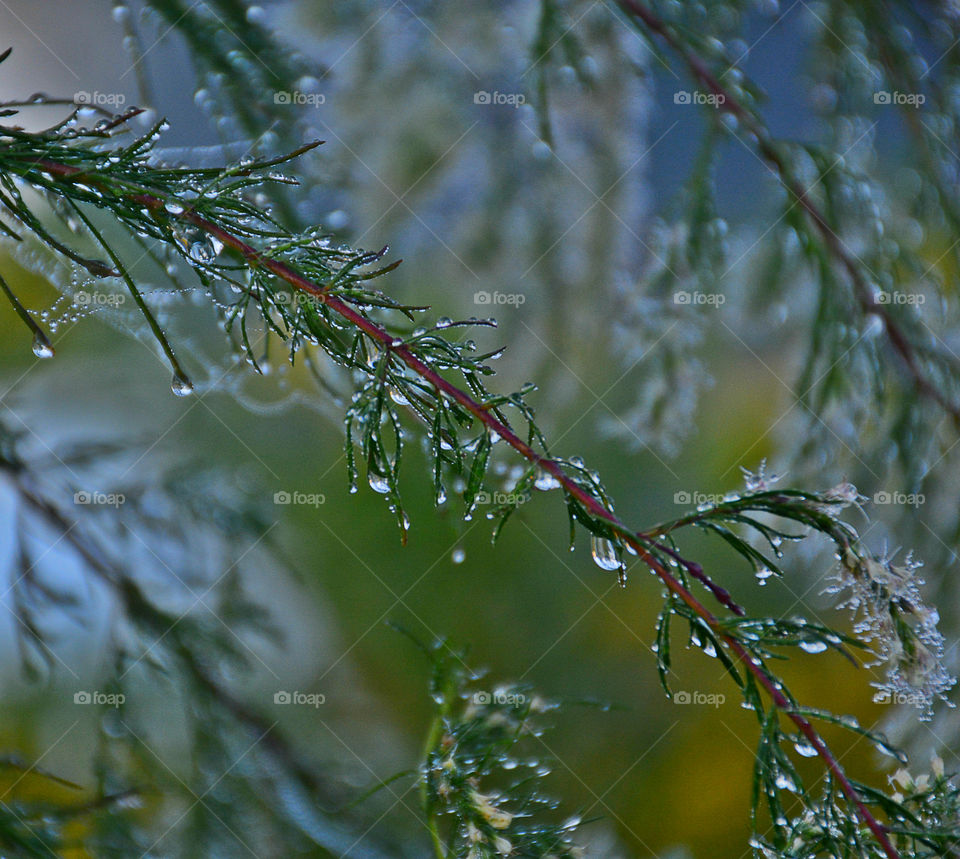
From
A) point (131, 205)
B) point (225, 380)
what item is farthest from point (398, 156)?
point (131, 205)

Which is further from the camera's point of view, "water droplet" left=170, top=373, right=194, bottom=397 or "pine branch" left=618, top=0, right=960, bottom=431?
"pine branch" left=618, top=0, right=960, bottom=431

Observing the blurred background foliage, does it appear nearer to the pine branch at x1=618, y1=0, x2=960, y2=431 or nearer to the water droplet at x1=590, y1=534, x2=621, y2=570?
the pine branch at x1=618, y1=0, x2=960, y2=431

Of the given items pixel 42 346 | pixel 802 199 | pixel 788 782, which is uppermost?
pixel 802 199

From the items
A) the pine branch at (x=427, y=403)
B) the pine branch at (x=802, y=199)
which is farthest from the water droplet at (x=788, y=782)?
the pine branch at (x=802, y=199)

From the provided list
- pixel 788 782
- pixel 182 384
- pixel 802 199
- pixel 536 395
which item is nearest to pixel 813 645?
pixel 788 782

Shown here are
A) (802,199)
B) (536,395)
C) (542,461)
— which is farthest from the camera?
(536,395)

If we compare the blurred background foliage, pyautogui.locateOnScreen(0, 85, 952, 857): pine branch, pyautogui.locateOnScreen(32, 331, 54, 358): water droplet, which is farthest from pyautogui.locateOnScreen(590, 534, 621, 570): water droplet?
the blurred background foliage

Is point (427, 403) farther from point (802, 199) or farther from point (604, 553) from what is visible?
point (802, 199)

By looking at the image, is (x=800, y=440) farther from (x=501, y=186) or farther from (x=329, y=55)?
(x=329, y=55)
